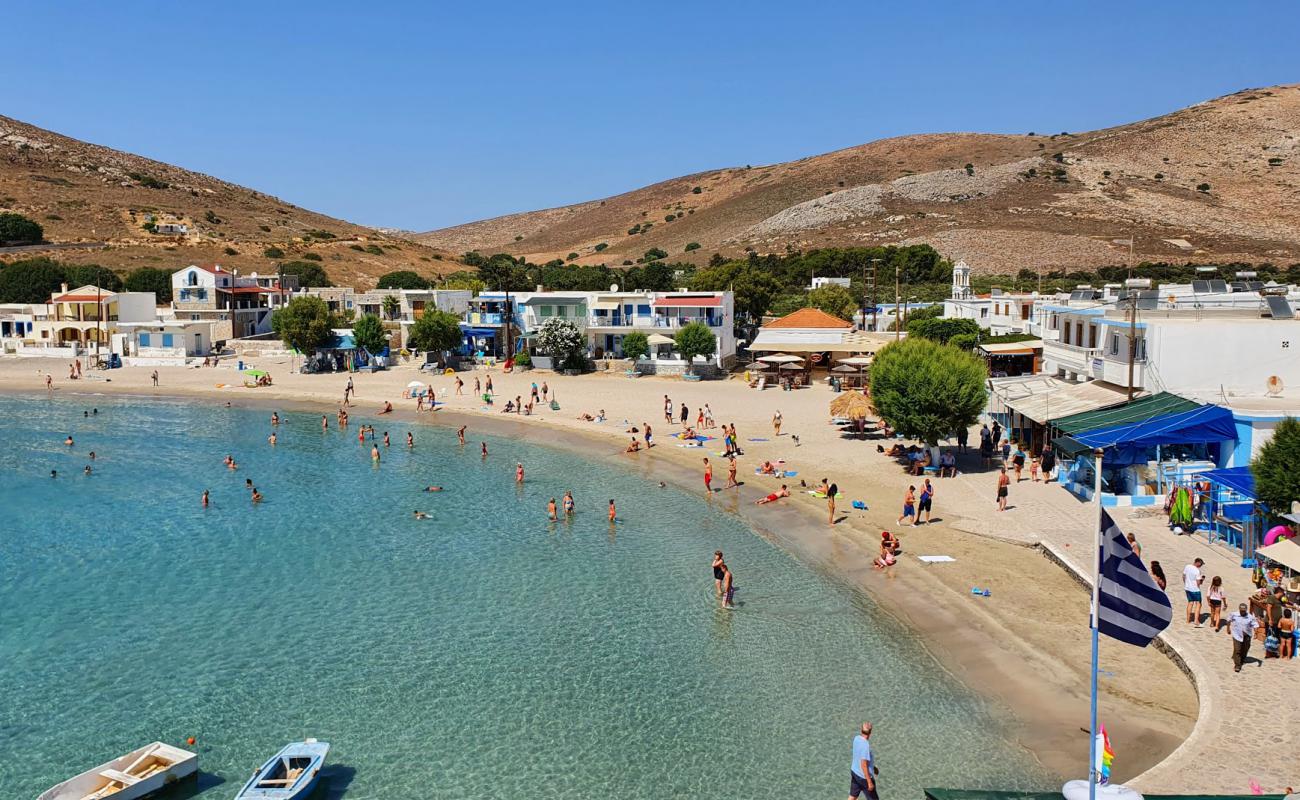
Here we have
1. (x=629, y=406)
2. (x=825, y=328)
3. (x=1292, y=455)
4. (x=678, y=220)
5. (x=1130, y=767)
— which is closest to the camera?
(x=1130, y=767)

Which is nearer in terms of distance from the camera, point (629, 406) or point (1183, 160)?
point (629, 406)

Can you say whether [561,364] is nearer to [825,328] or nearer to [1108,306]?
[825,328]

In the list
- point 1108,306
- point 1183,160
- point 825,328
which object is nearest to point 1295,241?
point 1183,160

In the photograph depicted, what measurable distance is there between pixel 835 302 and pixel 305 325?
36561 millimetres

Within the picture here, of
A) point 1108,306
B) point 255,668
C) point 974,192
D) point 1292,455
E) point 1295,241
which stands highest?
point 974,192

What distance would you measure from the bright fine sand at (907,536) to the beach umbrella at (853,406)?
1025mm

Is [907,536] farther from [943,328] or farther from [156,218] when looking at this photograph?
[156,218]

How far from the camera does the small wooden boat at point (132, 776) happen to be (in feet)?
43.9

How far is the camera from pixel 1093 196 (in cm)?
12188

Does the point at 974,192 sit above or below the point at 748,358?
above

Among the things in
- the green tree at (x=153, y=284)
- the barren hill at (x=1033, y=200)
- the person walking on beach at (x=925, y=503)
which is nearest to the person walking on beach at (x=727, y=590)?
the person walking on beach at (x=925, y=503)

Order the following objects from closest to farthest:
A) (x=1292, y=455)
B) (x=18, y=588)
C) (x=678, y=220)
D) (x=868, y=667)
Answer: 1. (x=868, y=667)
2. (x=1292, y=455)
3. (x=18, y=588)
4. (x=678, y=220)

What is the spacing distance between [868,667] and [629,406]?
30.1 m

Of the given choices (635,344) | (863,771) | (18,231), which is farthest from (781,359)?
(18,231)
